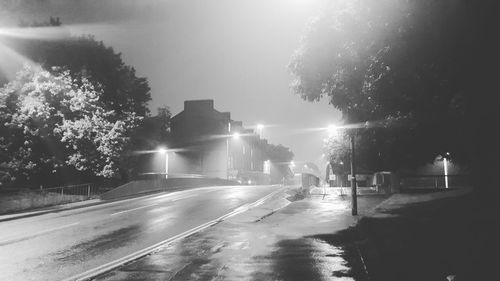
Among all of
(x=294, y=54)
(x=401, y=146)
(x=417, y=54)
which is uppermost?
(x=294, y=54)

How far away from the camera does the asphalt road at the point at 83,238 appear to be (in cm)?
859

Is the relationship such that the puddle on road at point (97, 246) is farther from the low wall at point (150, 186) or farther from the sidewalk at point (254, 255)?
the low wall at point (150, 186)

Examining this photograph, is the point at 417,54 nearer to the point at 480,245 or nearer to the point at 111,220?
the point at 480,245

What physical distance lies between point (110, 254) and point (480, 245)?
8.72m

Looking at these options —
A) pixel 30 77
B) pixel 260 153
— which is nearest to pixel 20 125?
pixel 30 77

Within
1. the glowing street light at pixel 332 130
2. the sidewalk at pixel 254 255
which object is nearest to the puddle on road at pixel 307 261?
the sidewalk at pixel 254 255

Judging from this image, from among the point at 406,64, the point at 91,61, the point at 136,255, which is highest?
the point at 91,61

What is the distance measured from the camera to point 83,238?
1212 cm

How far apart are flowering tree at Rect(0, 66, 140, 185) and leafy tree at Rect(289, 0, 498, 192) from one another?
20.5 meters

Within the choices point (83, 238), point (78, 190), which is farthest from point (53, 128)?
point (83, 238)

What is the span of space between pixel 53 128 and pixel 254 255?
24.0 m

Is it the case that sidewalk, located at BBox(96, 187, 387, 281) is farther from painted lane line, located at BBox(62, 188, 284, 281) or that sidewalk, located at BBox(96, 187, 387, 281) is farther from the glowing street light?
the glowing street light

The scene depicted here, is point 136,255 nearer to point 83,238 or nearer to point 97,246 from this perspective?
point 97,246

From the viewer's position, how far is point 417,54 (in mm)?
9383
